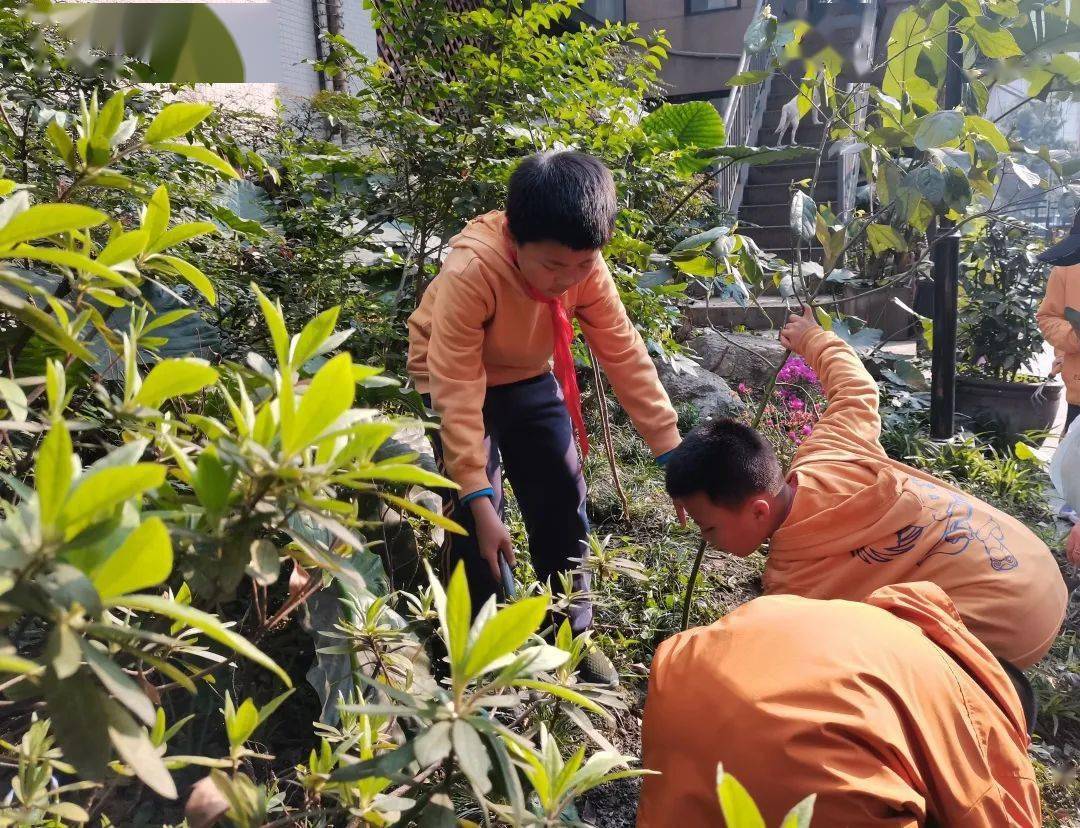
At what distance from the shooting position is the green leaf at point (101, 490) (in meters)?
0.52

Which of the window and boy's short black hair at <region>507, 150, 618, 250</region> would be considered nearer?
boy's short black hair at <region>507, 150, 618, 250</region>

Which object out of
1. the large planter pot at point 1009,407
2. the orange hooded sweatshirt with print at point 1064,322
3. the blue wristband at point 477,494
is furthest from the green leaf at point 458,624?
the large planter pot at point 1009,407

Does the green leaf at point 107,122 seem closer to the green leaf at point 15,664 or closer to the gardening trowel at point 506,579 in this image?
the green leaf at point 15,664

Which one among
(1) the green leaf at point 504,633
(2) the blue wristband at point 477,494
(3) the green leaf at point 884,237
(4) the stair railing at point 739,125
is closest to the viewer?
(1) the green leaf at point 504,633

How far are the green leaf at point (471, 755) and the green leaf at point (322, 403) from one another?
29cm

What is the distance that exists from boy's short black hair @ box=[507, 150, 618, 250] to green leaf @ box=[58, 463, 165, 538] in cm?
143

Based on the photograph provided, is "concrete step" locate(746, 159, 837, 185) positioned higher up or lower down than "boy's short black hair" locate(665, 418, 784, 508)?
higher up

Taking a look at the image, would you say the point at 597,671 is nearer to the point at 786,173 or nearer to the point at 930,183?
the point at 930,183

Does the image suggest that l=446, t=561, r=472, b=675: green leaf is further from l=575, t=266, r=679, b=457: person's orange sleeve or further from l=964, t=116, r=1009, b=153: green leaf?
l=964, t=116, r=1009, b=153: green leaf

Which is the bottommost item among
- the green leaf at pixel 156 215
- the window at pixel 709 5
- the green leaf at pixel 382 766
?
the green leaf at pixel 382 766

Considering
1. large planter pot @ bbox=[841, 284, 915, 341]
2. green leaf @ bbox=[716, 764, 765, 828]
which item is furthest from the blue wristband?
large planter pot @ bbox=[841, 284, 915, 341]

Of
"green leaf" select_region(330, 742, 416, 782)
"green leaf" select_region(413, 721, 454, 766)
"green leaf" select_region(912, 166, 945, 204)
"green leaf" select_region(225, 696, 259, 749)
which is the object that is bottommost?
"green leaf" select_region(225, 696, 259, 749)

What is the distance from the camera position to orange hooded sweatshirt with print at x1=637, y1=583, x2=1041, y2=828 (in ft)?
4.37

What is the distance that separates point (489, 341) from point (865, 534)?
1108mm
